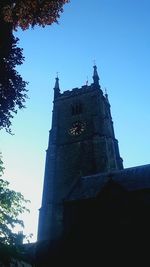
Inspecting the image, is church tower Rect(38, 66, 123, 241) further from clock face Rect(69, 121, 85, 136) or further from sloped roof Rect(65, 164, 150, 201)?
sloped roof Rect(65, 164, 150, 201)

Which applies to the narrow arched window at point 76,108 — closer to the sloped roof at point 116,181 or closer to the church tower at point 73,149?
the church tower at point 73,149

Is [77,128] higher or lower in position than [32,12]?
higher

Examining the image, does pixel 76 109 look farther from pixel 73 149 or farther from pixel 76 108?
pixel 73 149

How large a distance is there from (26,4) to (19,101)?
3283 mm

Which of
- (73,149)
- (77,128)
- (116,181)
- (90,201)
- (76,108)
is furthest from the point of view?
(76,108)

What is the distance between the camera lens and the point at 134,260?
64.8 feet

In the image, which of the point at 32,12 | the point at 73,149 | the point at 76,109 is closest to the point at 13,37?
the point at 32,12

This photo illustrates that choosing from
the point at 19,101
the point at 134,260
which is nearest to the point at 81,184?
the point at 134,260

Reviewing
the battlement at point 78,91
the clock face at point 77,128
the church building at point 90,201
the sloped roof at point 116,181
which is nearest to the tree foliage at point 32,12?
the church building at point 90,201

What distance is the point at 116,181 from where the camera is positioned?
24.2 meters

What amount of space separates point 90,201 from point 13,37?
637 inches

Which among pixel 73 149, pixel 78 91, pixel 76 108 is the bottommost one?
pixel 73 149

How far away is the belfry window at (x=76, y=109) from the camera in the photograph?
144 feet

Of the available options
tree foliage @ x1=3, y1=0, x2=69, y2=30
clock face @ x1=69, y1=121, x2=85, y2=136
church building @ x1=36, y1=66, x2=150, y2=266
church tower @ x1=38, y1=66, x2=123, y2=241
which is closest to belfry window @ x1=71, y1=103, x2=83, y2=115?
church tower @ x1=38, y1=66, x2=123, y2=241
